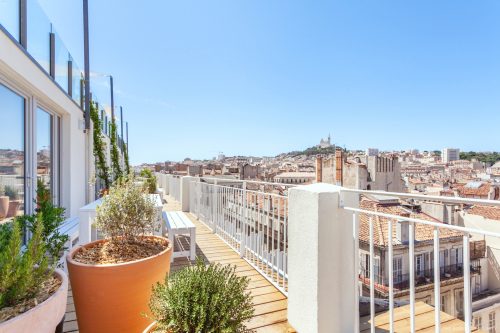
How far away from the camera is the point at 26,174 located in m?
3.13

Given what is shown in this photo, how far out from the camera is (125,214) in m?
2.26

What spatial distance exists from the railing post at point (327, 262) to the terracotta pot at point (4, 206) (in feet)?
9.27

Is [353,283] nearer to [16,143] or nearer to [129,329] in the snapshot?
[129,329]

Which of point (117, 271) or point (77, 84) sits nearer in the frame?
point (117, 271)

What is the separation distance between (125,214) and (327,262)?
5.40 feet

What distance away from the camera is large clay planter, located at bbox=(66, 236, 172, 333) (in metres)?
1.88

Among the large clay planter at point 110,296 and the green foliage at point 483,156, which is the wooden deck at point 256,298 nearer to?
the large clay planter at point 110,296

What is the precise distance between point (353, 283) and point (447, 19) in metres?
29.1

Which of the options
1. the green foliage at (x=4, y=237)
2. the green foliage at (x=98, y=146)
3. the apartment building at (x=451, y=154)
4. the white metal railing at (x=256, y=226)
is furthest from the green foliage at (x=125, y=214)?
the apartment building at (x=451, y=154)

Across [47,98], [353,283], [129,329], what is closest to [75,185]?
[47,98]

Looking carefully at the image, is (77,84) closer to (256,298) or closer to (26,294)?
(26,294)

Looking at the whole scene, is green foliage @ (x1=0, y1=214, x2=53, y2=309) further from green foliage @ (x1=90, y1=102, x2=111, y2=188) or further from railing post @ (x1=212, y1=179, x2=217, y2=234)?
green foliage @ (x1=90, y1=102, x2=111, y2=188)

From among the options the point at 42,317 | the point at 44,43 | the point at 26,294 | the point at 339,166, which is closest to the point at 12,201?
the point at 26,294

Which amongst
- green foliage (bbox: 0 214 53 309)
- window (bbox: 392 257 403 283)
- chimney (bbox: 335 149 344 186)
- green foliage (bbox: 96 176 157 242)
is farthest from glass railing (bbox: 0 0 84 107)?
chimney (bbox: 335 149 344 186)
